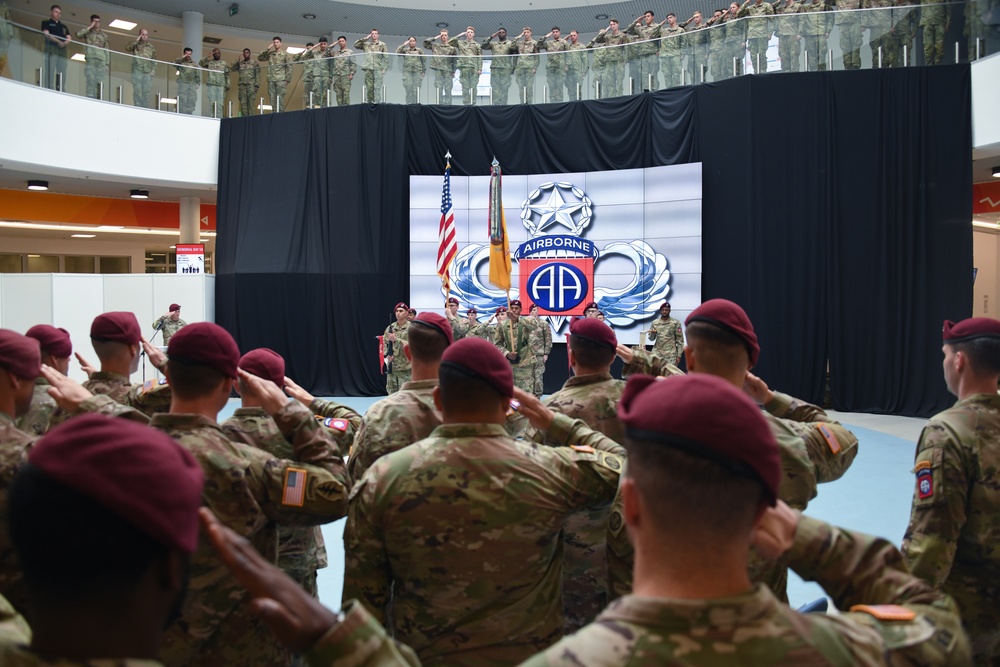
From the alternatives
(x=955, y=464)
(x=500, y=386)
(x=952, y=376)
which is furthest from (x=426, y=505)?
(x=952, y=376)

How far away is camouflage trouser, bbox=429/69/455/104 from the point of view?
1402 centimetres

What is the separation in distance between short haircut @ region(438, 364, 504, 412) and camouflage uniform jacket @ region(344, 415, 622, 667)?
53 millimetres

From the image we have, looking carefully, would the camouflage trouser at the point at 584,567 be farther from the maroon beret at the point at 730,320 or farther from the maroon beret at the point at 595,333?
the maroon beret at the point at 730,320

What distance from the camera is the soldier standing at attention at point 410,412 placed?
292 cm

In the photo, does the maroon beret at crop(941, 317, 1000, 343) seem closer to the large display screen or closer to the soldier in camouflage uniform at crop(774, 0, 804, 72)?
the large display screen

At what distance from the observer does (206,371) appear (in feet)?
6.61

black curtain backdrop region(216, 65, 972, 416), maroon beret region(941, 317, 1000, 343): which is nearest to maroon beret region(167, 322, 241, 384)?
maroon beret region(941, 317, 1000, 343)

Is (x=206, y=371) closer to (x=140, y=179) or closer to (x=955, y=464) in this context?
(x=955, y=464)

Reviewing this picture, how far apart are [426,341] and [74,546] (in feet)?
7.41

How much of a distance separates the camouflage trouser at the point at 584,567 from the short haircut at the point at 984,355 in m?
1.34

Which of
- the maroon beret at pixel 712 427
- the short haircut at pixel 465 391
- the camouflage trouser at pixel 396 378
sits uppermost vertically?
the maroon beret at pixel 712 427

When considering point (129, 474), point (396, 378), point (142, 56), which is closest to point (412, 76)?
point (142, 56)

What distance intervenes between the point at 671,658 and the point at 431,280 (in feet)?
41.5

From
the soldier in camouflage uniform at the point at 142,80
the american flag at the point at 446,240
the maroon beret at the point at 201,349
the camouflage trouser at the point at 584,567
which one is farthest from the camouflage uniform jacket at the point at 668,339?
the soldier in camouflage uniform at the point at 142,80
